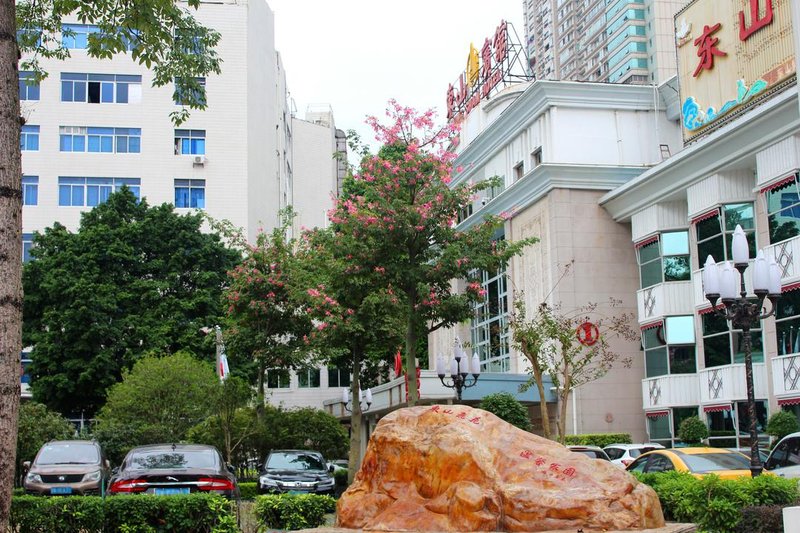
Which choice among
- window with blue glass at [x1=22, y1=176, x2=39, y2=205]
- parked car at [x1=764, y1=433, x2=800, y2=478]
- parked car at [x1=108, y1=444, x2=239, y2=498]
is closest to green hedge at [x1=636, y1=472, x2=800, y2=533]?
parked car at [x1=764, y1=433, x2=800, y2=478]

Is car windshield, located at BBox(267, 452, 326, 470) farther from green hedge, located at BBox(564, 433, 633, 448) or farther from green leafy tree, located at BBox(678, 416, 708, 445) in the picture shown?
green leafy tree, located at BBox(678, 416, 708, 445)

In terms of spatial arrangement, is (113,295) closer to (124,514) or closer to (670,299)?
(670,299)

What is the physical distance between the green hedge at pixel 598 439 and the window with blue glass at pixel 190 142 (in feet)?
91.8

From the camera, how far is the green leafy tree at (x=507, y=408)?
26.7m

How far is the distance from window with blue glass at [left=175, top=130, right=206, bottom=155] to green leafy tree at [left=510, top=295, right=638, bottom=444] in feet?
81.7

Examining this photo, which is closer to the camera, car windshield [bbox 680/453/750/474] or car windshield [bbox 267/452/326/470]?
→ car windshield [bbox 680/453/750/474]

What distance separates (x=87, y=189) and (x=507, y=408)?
30605 millimetres

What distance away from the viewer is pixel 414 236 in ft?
70.1

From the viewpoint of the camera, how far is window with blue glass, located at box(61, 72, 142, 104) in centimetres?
5009

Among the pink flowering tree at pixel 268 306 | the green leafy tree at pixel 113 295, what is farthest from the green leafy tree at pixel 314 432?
the green leafy tree at pixel 113 295

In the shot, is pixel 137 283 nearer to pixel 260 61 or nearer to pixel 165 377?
pixel 165 377

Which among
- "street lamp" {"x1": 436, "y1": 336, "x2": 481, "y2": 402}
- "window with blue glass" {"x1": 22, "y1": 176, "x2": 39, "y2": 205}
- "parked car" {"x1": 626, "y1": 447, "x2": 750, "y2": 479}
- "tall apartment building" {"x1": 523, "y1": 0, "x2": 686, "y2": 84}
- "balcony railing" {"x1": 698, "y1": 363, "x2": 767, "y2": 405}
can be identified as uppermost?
"tall apartment building" {"x1": 523, "y1": 0, "x2": 686, "y2": 84}

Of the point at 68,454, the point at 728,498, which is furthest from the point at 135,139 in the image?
the point at 728,498

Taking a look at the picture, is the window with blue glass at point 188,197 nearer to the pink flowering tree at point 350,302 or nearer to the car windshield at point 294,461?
the pink flowering tree at point 350,302
